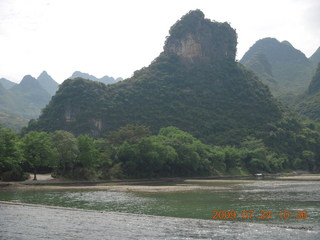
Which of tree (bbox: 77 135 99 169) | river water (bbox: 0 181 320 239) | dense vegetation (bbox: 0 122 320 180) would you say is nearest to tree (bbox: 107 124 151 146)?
dense vegetation (bbox: 0 122 320 180)

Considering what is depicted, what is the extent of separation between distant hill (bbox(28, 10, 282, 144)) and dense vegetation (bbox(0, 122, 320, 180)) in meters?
22.9

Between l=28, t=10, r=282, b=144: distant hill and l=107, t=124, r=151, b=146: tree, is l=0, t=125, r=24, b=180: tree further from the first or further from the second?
l=28, t=10, r=282, b=144: distant hill

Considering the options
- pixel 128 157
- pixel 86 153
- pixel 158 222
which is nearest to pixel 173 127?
pixel 128 157

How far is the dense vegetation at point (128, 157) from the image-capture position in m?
62.4

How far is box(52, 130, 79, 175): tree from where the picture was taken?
66.2 meters

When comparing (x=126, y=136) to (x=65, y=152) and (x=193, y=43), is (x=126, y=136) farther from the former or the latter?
(x=193, y=43)

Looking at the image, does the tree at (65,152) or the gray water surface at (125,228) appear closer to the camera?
the gray water surface at (125,228)

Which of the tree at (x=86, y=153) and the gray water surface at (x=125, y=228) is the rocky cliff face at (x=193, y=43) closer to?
the tree at (x=86, y=153)

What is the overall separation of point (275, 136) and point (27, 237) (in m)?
130

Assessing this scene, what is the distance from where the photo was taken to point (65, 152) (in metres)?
66.2

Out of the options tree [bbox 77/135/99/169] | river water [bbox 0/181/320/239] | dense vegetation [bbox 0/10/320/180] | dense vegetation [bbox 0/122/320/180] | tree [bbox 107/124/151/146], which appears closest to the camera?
river water [bbox 0/181/320/239]

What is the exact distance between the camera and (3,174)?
5647 cm

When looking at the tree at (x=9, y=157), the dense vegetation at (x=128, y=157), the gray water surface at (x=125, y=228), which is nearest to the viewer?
the gray water surface at (x=125, y=228)

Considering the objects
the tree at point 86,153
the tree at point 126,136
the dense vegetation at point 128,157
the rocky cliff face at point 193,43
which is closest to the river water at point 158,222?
the dense vegetation at point 128,157
